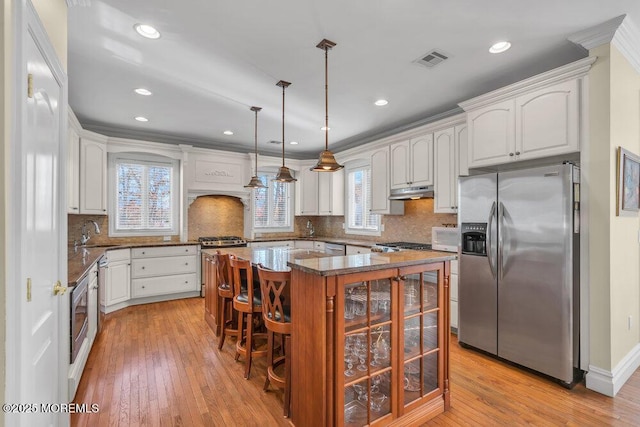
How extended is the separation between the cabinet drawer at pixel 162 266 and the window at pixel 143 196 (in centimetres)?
61

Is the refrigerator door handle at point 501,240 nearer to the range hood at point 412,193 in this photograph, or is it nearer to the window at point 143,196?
the range hood at point 412,193

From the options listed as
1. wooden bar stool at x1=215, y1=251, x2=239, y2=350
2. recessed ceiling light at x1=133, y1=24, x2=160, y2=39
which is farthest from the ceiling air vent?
wooden bar stool at x1=215, y1=251, x2=239, y2=350

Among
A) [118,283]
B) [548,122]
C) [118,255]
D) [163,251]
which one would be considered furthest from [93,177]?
[548,122]

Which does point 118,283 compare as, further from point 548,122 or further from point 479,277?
point 548,122

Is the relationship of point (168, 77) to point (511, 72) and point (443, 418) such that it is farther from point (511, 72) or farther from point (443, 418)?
point (443, 418)

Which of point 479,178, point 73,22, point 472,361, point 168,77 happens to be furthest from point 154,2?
point 472,361

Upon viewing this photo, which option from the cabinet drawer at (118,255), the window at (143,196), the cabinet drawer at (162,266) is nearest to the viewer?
the cabinet drawer at (118,255)

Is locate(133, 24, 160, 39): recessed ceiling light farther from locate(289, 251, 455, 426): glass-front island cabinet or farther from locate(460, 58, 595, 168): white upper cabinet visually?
locate(460, 58, 595, 168): white upper cabinet

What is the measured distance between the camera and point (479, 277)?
305 centimetres

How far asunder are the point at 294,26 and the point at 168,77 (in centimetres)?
156

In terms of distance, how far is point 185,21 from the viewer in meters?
2.23

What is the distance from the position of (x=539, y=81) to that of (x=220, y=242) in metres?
4.78

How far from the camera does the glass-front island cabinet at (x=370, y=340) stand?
5.65ft

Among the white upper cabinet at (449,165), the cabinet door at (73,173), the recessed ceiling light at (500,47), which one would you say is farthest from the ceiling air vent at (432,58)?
the cabinet door at (73,173)
